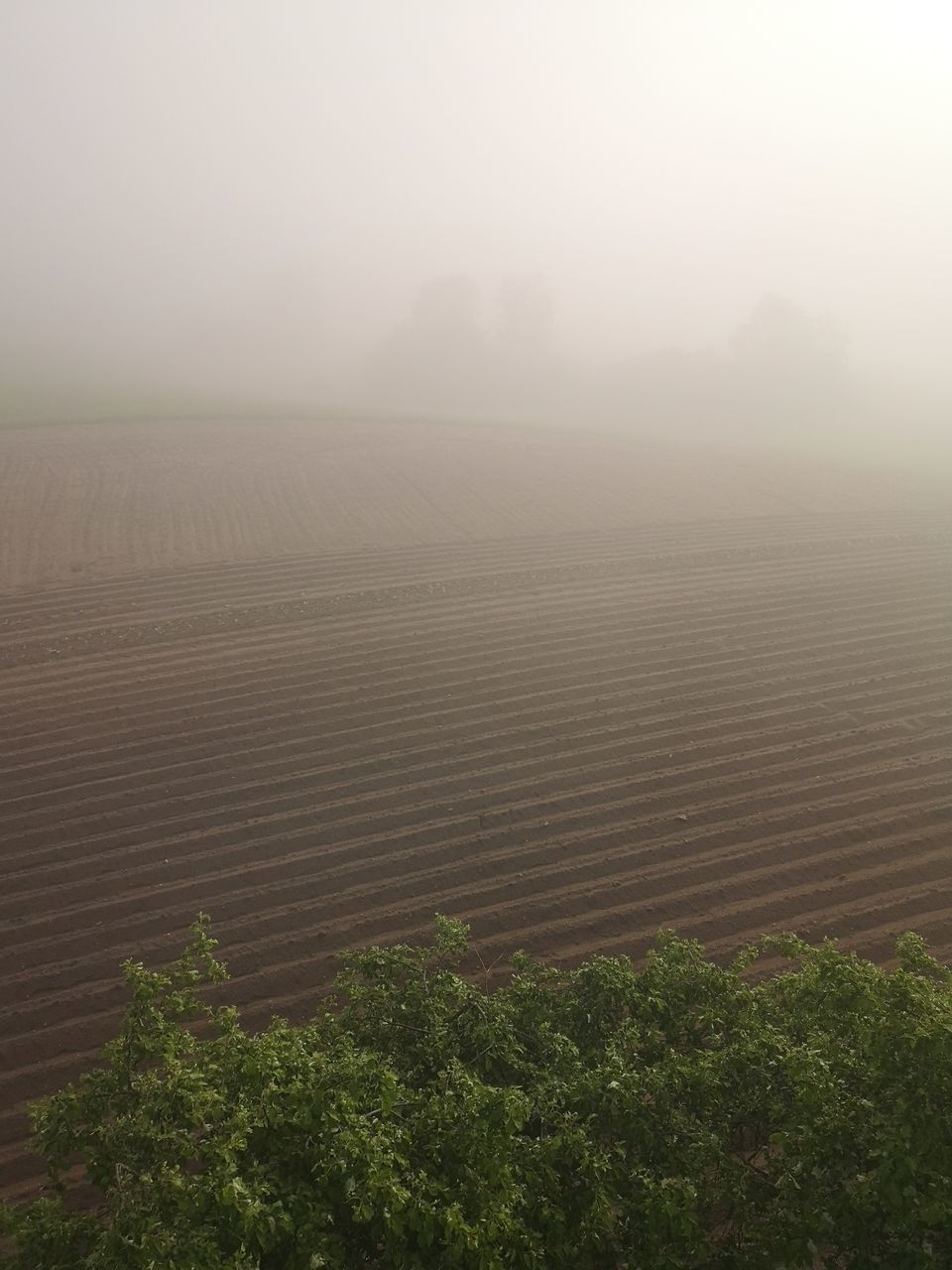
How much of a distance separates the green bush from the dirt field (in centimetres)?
521

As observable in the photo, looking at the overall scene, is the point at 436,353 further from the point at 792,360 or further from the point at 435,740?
the point at 435,740

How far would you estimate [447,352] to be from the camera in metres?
77.8

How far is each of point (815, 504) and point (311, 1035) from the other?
118 ft

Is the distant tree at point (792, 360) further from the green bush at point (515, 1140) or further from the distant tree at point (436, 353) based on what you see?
the green bush at point (515, 1140)

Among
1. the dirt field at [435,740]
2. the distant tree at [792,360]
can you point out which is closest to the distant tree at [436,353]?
the distant tree at [792,360]

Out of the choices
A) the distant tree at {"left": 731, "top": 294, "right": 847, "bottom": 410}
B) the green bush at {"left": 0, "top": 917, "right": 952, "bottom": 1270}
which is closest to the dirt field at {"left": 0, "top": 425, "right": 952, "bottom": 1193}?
the green bush at {"left": 0, "top": 917, "right": 952, "bottom": 1270}

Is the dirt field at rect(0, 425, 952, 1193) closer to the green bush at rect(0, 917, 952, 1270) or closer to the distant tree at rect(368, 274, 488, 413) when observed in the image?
the green bush at rect(0, 917, 952, 1270)

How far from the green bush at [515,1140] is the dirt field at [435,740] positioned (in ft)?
17.1

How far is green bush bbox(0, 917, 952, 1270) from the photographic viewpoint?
471 centimetres

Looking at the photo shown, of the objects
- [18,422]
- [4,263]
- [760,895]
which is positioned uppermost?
[4,263]

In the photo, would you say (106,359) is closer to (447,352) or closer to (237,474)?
(447,352)

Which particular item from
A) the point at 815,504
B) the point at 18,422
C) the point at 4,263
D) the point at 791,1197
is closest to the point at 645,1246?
the point at 791,1197

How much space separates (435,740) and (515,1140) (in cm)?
1202

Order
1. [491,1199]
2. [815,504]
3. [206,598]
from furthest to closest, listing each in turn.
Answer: [815,504] → [206,598] → [491,1199]
